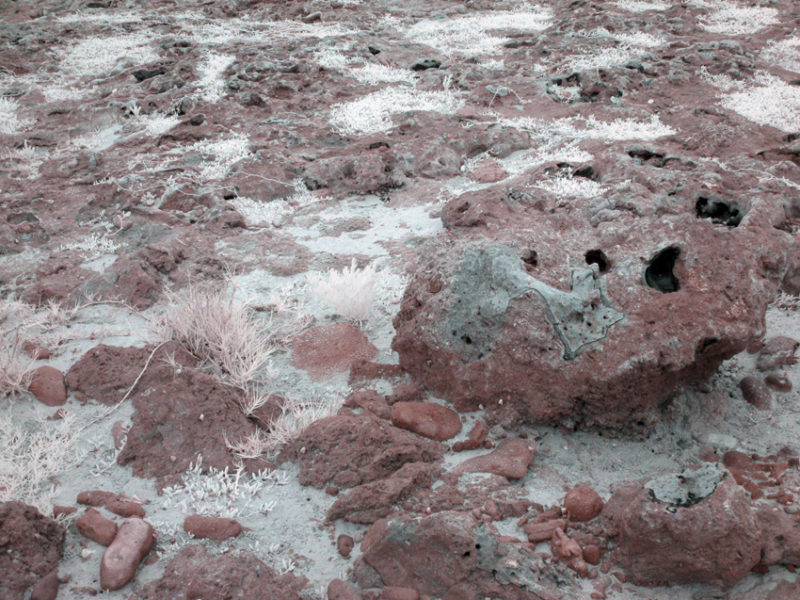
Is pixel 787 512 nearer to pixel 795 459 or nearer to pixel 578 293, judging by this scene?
pixel 795 459

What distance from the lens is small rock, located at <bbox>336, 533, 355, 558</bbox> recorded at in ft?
8.73

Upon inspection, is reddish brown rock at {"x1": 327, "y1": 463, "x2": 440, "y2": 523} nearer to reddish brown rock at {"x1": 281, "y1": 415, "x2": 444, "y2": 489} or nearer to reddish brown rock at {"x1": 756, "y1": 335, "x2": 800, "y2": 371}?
reddish brown rock at {"x1": 281, "y1": 415, "x2": 444, "y2": 489}

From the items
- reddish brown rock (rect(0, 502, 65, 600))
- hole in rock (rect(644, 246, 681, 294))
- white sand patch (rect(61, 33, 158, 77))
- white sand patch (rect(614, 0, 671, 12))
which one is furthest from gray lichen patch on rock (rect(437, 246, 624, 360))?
white sand patch (rect(614, 0, 671, 12))

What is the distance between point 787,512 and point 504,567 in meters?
1.28

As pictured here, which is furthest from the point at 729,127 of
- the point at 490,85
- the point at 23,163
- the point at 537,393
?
the point at 23,163

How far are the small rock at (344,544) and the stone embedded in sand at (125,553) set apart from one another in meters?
0.83

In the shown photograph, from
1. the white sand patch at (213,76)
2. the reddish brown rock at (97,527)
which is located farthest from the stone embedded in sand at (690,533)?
the white sand patch at (213,76)

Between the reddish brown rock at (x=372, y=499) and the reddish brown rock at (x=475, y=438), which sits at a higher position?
the reddish brown rock at (x=372, y=499)

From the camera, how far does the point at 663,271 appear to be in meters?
3.57

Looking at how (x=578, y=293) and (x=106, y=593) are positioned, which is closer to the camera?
(x=106, y=593)

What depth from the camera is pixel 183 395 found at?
3432 mm

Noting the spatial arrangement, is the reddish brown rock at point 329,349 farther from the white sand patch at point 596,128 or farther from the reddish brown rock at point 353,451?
the white sand patch at point 596,128

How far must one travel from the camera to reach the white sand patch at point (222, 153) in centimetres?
729

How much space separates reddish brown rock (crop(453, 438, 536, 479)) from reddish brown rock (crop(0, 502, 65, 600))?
186 centimetres
